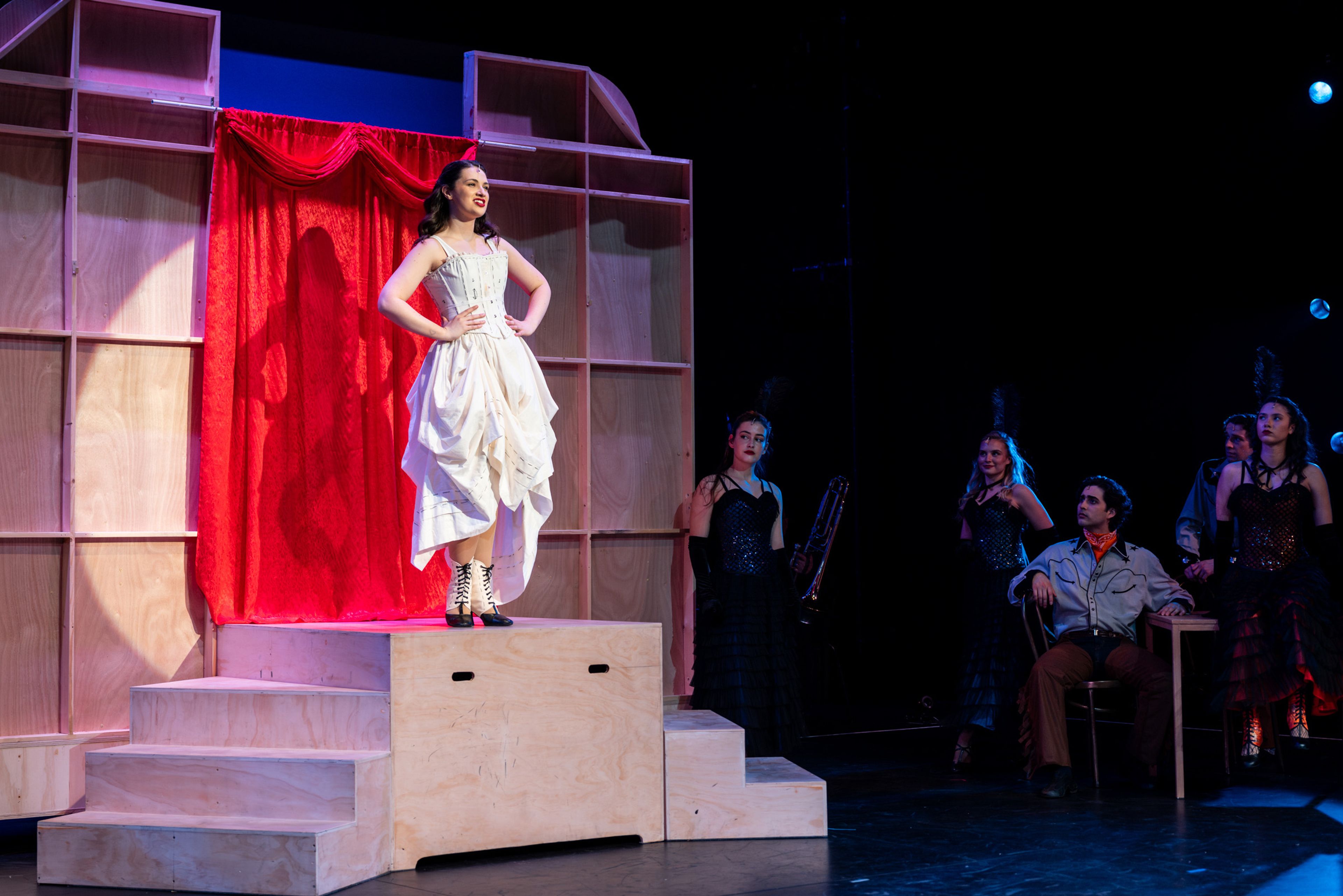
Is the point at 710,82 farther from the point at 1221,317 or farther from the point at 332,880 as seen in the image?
the point at 332,880

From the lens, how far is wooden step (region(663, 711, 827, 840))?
425 cm

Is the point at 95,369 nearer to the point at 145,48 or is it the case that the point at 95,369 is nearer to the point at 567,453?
the point at 145,48

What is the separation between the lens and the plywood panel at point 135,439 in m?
4.71

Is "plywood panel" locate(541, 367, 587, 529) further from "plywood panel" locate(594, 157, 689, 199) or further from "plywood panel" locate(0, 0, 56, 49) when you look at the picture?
"plywood panel" locate(0, 0, 56, 49)

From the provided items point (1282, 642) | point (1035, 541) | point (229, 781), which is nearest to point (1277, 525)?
point (1282, 642)

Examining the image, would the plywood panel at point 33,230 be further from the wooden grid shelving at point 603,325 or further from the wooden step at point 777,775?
the wooden step at point 777,775

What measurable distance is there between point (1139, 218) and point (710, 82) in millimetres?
2512

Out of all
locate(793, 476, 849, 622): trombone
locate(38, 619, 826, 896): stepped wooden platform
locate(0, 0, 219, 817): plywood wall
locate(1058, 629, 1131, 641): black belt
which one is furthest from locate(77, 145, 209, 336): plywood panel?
locate(1058, 629, 1131, 641): black belt

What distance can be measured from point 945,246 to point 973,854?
4.14 meters

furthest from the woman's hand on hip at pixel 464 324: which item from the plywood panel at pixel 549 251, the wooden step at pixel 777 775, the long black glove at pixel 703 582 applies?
the wooden step at pixel 777 775

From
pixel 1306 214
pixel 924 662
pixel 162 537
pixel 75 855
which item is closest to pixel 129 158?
pixel 162 537

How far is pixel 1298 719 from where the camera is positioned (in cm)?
520

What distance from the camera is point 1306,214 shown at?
20.2 ft

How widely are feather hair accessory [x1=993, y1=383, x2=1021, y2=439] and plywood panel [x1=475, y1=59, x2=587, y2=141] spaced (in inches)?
97.0
